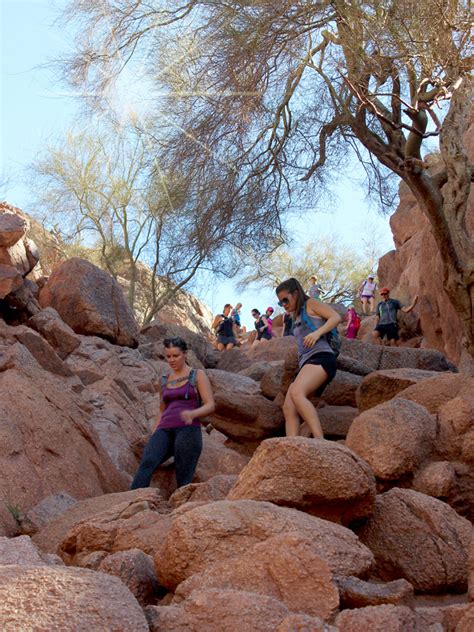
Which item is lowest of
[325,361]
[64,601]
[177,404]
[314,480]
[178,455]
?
[64,601]

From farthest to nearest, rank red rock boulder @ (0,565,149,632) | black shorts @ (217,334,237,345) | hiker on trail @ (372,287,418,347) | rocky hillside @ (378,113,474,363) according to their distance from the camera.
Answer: black shorts @ (217,334,237,345)
hiker on trail @ (372,287,418,347)
rocky hillside @ (378,113,474,363)
red rock boulder @ (0,565,149,632)

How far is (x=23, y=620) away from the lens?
112 inches

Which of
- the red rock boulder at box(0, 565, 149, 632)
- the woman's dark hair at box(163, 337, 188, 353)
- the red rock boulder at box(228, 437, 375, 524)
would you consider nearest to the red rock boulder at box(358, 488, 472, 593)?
the red rock boulder at box(228, 437, 375, 524)

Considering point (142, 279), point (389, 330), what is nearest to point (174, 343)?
point (389, 330)

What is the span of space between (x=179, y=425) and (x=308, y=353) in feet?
4.23

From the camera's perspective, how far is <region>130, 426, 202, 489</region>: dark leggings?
6816 millimetres

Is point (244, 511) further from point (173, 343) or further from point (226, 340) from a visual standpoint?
point (226, 340)

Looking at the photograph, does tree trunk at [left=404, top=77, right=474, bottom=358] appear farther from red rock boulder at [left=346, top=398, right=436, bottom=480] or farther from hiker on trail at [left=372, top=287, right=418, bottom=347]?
hiker on trail at [left=372, top=287, right=418, bottom=347]

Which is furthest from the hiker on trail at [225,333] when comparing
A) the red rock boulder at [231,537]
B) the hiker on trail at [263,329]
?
the red rock boulder at [231,537]

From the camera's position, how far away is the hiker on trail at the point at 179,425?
6.83 metres

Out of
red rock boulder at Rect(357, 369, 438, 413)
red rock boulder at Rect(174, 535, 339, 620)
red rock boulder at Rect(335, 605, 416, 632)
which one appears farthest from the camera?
red rock boulder at Rect(357, 369, 438, 413)

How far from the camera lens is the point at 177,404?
6.98 meters

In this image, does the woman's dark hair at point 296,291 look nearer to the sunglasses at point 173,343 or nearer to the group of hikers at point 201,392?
the group of hikers at point 201,392

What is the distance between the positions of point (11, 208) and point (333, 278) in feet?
82.1
